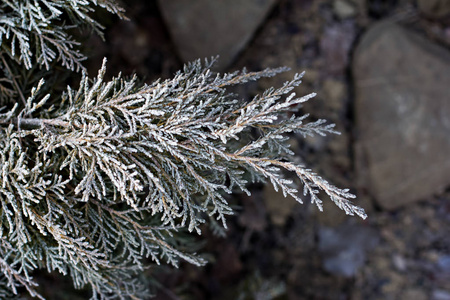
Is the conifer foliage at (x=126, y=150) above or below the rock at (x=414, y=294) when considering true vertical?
above

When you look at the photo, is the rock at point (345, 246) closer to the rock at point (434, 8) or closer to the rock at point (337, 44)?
the rock at point (337, 44)

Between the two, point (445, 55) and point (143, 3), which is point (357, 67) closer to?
point (445, 55)

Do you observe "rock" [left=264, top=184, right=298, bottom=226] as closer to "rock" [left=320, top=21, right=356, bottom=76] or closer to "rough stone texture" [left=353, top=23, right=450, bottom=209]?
"rough stone texture" [left=353, top=23, right=450, bottom=209]

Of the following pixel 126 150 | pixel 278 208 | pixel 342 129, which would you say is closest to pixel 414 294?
pixel 278 208

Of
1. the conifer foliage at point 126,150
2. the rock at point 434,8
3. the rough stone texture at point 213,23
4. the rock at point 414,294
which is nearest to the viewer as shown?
the conifer foliage at point 126,150

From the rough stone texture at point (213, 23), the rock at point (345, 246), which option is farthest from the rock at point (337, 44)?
the rock at point (345, 246)

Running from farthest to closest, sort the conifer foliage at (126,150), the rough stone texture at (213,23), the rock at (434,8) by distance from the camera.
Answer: the rock at (434,8), the rough stone texture at (213,23), the conifer foliage at (126,150)
